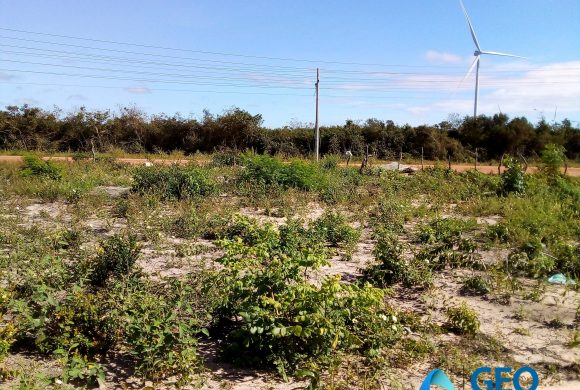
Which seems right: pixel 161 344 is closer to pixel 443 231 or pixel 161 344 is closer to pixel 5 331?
pixel 5 331

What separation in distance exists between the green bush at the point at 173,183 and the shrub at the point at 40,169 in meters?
2.67

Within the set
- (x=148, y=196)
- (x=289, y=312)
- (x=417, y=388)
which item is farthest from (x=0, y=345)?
(x=148, y=196)

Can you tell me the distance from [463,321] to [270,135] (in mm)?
25535

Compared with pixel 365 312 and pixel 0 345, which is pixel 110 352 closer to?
pixel 0 345

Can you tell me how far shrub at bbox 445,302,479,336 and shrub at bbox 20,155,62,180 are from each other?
1083 cm

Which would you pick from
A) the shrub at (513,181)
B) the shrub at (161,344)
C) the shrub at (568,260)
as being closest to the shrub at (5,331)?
the shrub at (161,344)

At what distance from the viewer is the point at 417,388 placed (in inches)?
148

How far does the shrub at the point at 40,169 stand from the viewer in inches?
495

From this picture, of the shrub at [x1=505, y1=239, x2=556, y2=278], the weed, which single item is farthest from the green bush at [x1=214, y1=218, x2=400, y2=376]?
the shrub at [x1=505, y1=239, x2=556, y2=278]

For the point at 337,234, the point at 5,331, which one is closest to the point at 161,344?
the point at 5,331

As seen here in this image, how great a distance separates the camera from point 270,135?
97.3 ft

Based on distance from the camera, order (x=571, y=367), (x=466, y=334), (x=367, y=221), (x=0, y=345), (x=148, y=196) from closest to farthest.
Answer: (x=0, y=345) < (x=571, y=367) < (x=466, y=334) < (x=367, y=221) < (x=148, y=196)

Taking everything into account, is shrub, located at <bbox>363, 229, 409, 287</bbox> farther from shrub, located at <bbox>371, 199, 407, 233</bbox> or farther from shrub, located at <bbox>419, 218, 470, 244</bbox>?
shrub, located at <bbox>371, 199, 407, 233</bbox>

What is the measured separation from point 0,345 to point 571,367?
451 cm
